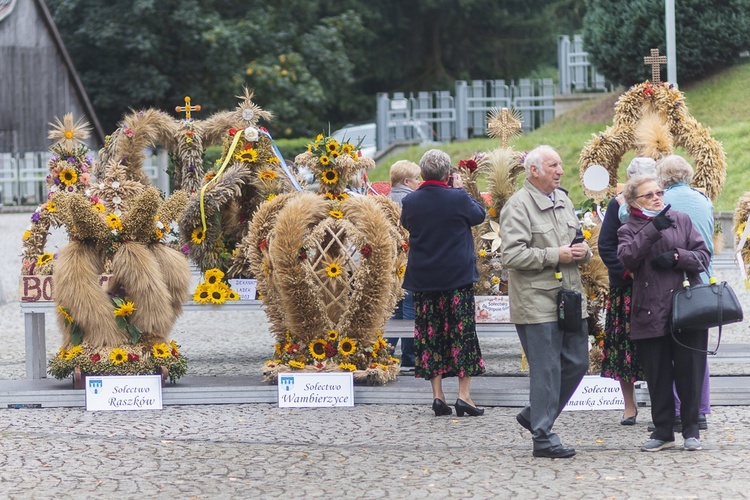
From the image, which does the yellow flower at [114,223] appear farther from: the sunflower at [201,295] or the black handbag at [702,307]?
the black handbag at [702,307]

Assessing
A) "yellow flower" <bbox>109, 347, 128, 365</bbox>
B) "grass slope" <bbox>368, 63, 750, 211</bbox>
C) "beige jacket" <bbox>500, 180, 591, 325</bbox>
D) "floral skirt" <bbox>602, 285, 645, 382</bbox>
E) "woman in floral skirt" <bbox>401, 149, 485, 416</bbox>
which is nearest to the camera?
"beige jacket" <bbox>500, 180, 591, 325</bbox>

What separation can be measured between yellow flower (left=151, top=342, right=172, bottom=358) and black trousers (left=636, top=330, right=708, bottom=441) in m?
3.36

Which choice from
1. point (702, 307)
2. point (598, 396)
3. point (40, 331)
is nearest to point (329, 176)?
point (598, 396)

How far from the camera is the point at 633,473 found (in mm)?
6531

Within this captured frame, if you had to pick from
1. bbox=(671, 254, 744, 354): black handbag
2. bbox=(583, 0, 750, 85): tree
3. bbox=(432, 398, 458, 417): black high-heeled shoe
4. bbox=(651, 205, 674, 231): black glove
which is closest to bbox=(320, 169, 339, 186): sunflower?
bbox=(432, 398, 458, 417): black high-heeled shoe

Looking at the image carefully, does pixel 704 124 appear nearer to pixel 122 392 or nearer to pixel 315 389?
pixel 315 389

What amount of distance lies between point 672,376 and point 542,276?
90cm

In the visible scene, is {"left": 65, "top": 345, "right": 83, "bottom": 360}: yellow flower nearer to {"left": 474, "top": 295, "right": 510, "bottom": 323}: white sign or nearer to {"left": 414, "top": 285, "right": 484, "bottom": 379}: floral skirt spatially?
{"left": 414, "top": 285, "right": 484, "bottom": 379}: floral skirt

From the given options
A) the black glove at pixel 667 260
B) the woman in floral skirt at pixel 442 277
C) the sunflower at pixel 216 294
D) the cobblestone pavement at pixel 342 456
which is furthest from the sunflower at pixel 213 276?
the black glove at pixel 667 260

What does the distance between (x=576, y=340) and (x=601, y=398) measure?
1.31m

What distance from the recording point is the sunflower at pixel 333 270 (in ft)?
28.1

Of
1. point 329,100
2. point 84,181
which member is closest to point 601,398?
point 84,181

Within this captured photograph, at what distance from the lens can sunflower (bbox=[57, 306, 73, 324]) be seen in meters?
8.73

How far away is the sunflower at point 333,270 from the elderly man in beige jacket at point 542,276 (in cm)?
184
